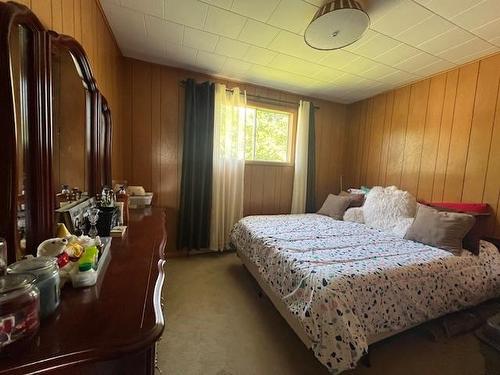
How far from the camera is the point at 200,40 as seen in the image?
7.13 feet

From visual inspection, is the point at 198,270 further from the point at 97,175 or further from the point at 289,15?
the point at 289,15

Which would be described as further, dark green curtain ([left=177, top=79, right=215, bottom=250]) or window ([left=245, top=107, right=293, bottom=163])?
window ([left=245, top=107, right=293, bottom=163])

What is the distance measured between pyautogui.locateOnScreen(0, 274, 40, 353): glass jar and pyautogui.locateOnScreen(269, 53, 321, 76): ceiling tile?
8.57 feet

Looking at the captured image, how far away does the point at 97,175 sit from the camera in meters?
1.51

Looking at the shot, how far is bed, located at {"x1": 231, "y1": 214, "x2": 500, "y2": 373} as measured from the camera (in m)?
1.23

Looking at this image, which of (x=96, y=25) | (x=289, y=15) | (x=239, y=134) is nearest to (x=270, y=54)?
(x=289, y=15)

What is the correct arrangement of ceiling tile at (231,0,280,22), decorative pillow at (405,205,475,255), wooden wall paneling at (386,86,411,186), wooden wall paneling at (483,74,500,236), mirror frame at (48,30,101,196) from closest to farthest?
1. mirror frame at (48,30,101,196)
2. ceiling tile at (231,0,280,22)
3. decorative pillow at (405,205,475,255)
4. wooden wall paneling at (483,74,500,236)
5. wooden wall paneling at (386,86,411,186)

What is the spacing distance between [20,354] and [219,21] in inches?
88.8

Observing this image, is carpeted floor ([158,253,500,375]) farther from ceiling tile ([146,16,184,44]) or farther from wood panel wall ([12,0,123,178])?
ceiling tile ([146,16,184,44])

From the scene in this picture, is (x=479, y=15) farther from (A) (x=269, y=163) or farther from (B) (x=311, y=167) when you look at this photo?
(A) (x=269, y=163)

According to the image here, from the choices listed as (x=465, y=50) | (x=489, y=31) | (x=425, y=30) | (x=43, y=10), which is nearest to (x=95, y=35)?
(x=43, y=10)

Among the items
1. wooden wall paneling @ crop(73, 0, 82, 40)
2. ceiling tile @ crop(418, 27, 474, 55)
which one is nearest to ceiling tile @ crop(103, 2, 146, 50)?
wooden wall paneling @ crop(73, 0, 82, 40)

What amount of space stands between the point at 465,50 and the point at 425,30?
65 centimetres

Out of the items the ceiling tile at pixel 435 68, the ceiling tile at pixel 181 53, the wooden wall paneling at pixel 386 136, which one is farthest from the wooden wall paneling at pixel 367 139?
the ceiling tile at pixel 181 53
